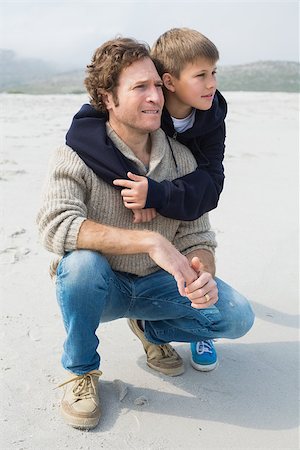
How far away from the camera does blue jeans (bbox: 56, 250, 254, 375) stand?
236 centimetres

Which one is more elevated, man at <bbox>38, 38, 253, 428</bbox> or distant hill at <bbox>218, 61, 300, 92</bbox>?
man at <bbox>38, 38, 253, 428</bbox>

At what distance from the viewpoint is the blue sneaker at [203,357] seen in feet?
9.35

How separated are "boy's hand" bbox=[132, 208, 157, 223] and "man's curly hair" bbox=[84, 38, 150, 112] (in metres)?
0.49

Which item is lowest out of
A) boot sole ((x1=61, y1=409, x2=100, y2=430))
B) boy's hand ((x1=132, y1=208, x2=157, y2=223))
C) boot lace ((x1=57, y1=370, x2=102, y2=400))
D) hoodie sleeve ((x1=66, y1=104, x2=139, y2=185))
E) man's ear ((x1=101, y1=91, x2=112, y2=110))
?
boot sole ((x1=61, y1=409, x2=100, y2=430))

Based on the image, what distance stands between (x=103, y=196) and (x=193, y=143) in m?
0.55

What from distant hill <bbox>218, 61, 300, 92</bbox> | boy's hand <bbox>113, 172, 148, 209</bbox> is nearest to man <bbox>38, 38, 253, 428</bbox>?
boy's hand <bbox>113, 172, 148, 209</bbox>

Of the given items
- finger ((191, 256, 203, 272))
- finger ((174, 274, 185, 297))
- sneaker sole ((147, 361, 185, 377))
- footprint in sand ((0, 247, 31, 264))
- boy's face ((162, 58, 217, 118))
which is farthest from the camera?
footprint in sand ((0, 247, 31, 264))

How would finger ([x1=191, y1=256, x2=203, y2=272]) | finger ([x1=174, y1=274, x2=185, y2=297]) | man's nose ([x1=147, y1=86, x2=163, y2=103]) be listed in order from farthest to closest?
man's nose ([x1=147, y1=86, x2=163, y2=103])
finger ([x1=191, y1=256, x2=203, y2=272])
finger ([x1=174, y1=274, x2=185, y2=297])

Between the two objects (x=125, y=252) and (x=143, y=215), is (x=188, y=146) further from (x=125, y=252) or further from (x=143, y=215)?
(x=125, y=252)

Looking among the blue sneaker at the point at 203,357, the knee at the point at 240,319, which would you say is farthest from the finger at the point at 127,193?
the blue sneaker at the point at 203,357

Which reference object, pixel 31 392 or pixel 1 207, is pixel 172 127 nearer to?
pixel 31 392

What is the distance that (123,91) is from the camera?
8.47 feet

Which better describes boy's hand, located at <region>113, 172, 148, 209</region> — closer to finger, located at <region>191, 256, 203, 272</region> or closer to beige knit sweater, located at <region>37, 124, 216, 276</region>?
beige knit sweater, located at <region>37, 124, 216, 276</region>

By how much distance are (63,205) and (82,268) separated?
0.26 meters
